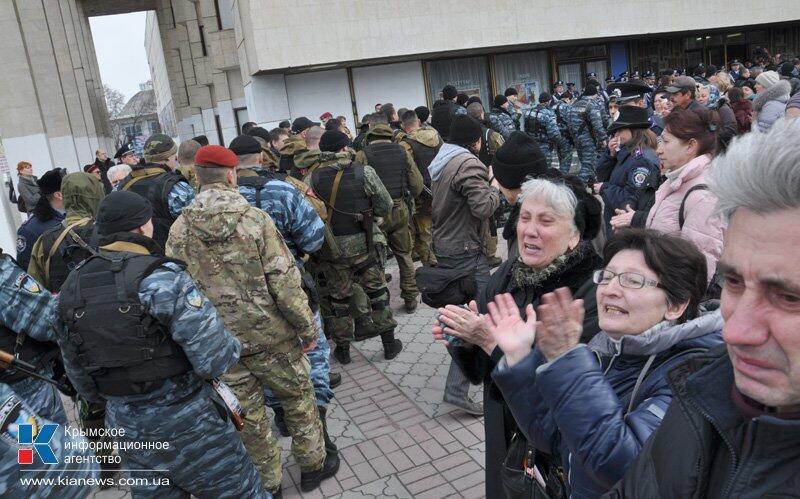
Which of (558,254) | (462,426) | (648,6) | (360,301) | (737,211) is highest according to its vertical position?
(648,6)

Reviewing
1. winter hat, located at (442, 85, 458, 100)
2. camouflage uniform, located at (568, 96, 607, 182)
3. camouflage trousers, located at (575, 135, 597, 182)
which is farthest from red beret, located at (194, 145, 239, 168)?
camouflage trousers, located at (575, 135, 597, 182)

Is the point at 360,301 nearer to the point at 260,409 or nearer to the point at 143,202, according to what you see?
the point at 260,409

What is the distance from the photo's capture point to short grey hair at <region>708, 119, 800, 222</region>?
0.99 metres

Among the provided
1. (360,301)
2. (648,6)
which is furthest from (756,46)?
(360,301)

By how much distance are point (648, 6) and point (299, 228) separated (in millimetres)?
18056

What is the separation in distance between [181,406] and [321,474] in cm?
138

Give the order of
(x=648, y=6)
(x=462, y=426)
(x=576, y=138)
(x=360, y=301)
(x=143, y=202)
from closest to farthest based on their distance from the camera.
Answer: (x=143, y=202) → (x=462, y=426) → (x=360, y=301) → (x=576, y=138) → (x=648, y=6)

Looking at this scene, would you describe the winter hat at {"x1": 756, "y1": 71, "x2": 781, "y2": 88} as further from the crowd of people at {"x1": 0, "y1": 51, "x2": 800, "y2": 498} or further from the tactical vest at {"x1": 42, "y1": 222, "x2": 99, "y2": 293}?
the tactical vest at {"x1": 42, "y1": 222, "x2": 99, "y2": 293}

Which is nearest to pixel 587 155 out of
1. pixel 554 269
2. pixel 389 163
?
pixel 389 163

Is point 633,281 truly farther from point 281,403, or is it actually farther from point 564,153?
point 564,153

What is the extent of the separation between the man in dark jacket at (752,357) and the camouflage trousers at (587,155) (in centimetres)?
990

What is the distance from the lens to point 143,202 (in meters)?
3.14

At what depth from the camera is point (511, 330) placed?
5.83 ft

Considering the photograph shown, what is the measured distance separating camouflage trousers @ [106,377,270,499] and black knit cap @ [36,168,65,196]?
318 centimetres
